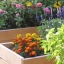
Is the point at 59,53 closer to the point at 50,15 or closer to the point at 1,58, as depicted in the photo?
the point at 1,58

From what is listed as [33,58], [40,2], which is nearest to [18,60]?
[33,58]

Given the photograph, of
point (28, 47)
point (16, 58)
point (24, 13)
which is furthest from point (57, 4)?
point (16, 58)

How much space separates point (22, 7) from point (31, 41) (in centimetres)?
143

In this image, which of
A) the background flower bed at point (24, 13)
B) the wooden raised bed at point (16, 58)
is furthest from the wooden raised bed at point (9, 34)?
the wooden raised bed at point (16, 58)

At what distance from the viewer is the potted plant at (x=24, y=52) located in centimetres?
304

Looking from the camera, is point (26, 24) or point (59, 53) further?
point (26, 24)

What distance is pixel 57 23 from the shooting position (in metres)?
3.83

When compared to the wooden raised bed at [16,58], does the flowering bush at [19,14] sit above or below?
above

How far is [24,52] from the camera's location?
3301 mm

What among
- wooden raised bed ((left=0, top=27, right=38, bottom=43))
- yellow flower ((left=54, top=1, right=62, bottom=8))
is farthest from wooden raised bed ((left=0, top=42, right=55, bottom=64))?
yellow flower ((left=54, top=1, right=62, bottom=8))

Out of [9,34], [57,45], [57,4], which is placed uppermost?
[57,45]

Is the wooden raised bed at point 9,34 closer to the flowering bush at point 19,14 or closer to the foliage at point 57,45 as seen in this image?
the flowering bush at point 19,14

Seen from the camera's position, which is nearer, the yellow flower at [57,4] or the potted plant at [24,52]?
the potted plant at [24,52]

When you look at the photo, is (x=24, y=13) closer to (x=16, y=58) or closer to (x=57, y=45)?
(x=16, y=58)
